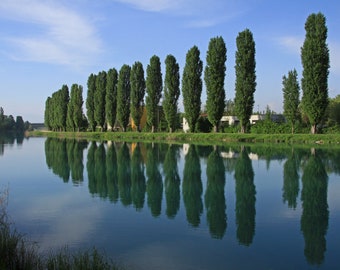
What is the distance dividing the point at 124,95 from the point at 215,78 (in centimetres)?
1756

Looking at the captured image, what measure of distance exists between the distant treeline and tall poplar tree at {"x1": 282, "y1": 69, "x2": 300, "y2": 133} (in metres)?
86.9

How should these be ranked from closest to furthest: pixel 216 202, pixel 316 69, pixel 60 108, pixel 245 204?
pixel 245 204
pixel 216 202
pixel 316 69
pixel 60 108

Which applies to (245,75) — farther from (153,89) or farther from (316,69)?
(153,89)

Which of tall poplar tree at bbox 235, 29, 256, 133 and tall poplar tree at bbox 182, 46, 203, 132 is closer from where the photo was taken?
tall poplar tree at bbox 235, 29, 256, 133

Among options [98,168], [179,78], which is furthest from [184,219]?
[179,78]

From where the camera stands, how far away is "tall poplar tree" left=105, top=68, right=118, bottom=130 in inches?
2132

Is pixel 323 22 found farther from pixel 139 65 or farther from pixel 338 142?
pixel 139 65

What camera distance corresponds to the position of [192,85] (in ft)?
135

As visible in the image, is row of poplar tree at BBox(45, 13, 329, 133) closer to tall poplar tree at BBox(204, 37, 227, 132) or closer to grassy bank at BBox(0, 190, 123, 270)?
tall poplar tree at BBox(204, 37, 227, 132)

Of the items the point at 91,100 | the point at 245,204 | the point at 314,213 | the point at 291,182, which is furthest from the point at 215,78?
the point at 314,213

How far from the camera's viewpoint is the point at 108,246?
6230 mm

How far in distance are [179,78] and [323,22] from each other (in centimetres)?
1798

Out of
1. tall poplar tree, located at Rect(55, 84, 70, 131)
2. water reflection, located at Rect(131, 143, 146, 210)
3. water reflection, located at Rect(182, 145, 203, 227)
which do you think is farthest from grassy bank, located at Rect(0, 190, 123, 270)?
tall poplar tree, located at Rect(55, 84, 70, 131)

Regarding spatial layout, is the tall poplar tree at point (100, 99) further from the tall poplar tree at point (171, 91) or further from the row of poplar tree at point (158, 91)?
the tall poplar tree at point (171, 91)
